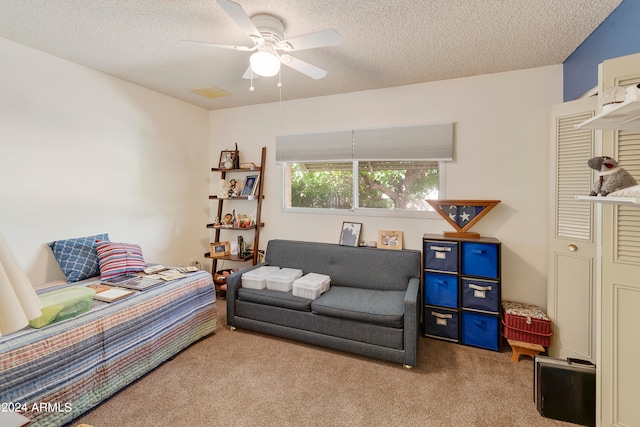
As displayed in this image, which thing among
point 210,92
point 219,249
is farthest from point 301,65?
point 219,249

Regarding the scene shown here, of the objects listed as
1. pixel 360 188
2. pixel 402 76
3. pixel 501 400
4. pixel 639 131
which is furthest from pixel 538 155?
pixel 501 400

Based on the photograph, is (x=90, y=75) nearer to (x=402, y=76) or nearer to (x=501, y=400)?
(x=402, y=76)

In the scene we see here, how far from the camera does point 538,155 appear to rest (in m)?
2.68

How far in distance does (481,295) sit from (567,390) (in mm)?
874

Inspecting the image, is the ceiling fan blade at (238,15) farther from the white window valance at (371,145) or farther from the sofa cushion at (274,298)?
the sofa cushion at (274,298)

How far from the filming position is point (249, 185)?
12.7 ft

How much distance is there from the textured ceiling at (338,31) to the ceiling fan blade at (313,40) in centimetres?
22

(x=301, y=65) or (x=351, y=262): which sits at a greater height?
(x=301, y=65)

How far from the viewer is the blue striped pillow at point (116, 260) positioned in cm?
257

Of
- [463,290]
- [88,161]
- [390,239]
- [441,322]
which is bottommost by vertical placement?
[441,322]

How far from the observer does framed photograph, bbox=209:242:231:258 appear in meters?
3.73

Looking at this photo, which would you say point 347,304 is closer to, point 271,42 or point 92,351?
point 92,351

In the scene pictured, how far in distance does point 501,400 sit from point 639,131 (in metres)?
1.81

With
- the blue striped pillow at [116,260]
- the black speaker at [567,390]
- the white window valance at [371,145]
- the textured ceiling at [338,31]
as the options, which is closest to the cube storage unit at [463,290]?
the black speaker at [567,390]
